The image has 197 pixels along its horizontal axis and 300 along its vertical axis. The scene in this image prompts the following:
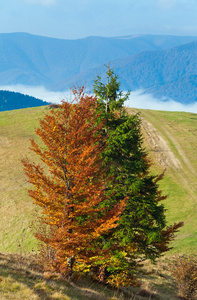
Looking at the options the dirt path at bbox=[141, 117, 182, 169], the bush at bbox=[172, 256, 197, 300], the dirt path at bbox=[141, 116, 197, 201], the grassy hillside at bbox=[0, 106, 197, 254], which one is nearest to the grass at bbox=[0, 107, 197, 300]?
the grassy hillside at bbox=[0, 106, 197, 254]

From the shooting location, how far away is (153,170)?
57.4m

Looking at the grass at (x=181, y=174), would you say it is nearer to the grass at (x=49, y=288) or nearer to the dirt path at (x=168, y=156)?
the dirt path at (x=168, y=156)

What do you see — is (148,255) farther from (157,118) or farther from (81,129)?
(157,118)

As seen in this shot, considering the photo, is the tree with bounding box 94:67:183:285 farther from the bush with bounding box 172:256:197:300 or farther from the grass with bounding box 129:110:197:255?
the grass with bounding box 129:110:197:255

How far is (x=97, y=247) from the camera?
19.2 metres

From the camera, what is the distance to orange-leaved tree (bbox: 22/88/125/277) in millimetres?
17797

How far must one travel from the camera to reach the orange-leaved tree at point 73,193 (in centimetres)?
1780

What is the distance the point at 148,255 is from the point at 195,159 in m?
46.5

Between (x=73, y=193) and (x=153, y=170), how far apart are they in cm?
4047

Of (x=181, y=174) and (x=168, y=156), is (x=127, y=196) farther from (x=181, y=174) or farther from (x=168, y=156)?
(x=168, y=156)

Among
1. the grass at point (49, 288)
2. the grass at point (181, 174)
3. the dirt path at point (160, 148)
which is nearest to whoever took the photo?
the grass at point (49, 288)

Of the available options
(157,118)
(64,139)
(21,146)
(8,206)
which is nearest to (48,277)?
(64,139)

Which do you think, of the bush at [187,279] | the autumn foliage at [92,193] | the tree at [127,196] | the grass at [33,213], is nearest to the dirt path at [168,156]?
the grass at [33,213]

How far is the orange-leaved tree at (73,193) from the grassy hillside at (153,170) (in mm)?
8903
